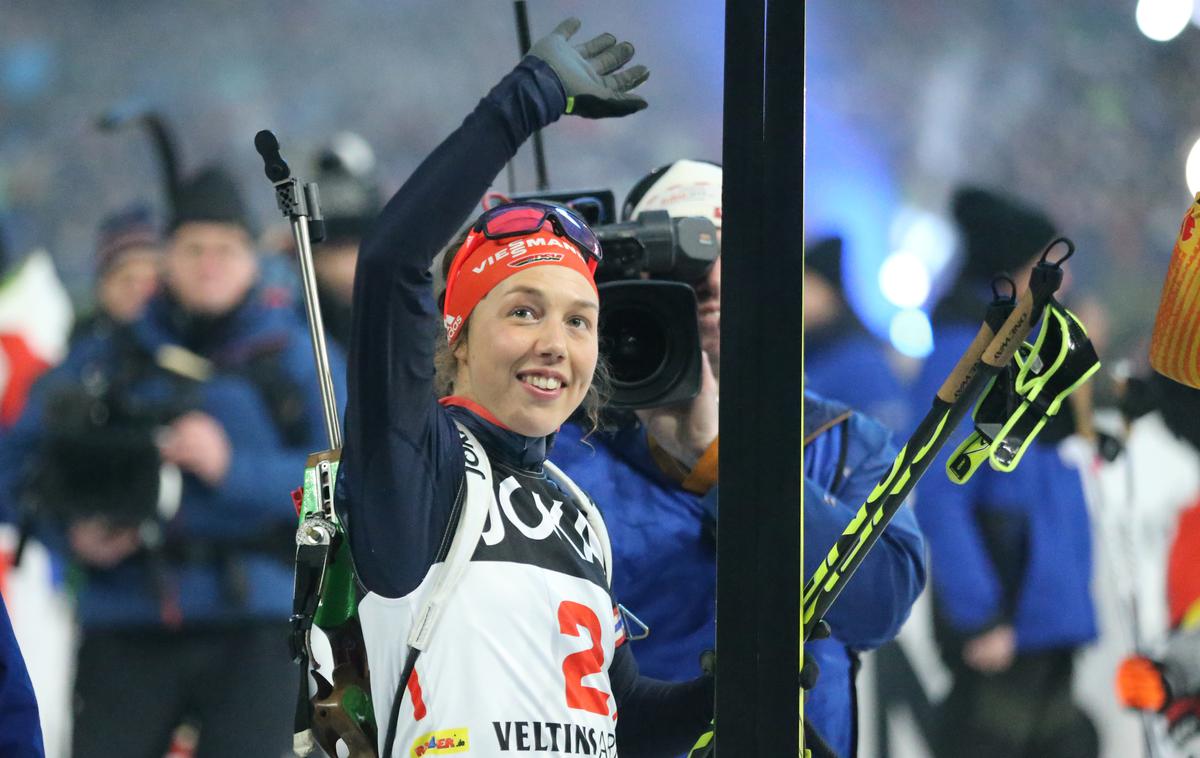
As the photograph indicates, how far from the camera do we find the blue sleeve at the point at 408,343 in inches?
36.8

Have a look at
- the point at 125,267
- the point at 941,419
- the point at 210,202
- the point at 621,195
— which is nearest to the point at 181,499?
the point at 125,267

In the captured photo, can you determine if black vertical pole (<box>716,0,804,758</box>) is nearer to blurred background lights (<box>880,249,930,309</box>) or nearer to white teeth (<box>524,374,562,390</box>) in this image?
white teeth (<box>524,374,562,390</box>)

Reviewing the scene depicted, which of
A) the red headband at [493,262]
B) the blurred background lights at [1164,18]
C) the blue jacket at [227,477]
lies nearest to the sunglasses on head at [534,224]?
the red headband at [493,262]

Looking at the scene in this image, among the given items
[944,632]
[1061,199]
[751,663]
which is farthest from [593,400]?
[1061,199]

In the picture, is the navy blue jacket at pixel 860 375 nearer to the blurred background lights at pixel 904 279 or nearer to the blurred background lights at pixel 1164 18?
the blurred background lights at pixel 904 279

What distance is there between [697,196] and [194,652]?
1.57 m

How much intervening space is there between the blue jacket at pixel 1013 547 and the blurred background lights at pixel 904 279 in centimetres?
21

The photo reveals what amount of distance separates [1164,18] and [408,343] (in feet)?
10.3

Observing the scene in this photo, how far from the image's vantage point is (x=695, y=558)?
152cm

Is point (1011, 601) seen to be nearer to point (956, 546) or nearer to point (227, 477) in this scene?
point (956, 546)

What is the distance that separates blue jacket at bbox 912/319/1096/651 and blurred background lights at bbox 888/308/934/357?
2.6 inches

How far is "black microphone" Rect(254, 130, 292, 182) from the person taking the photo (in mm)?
1077

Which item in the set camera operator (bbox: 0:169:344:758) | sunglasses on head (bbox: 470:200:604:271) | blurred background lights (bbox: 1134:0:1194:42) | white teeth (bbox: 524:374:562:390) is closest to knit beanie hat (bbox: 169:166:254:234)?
camera operator (bbox: 0:169:344:758)

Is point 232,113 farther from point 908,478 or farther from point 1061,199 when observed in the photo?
point 908,478
